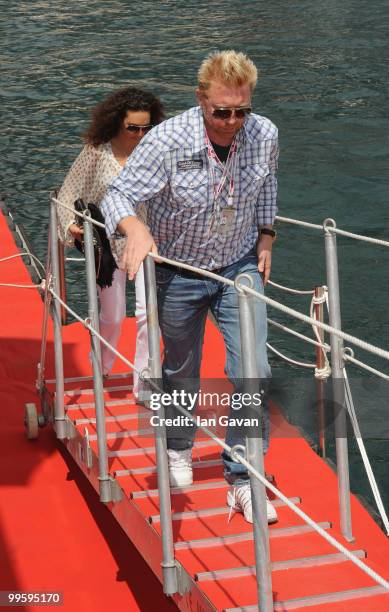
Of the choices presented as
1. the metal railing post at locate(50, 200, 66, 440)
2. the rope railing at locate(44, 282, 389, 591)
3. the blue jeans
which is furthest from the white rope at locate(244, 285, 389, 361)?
the metal railing post at locate(50, 200, 66, 440)

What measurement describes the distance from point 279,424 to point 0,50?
708 inches

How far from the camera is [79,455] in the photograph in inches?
207

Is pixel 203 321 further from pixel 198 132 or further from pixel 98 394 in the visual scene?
pixel 198 132

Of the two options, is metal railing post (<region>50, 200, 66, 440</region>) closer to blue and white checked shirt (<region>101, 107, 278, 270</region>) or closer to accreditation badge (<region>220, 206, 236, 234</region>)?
blue and white checked shirt (<region>101, 107, 278, 270</region>)

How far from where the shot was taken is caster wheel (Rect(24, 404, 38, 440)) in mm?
5793

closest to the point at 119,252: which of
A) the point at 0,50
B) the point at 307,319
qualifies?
the point at 307,319

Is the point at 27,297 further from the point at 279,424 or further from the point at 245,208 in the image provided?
the point at 245,208

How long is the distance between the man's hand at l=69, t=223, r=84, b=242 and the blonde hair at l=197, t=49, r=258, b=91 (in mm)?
1797

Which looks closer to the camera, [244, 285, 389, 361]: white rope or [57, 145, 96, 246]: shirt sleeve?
[244, 285, 389, 361]: white rope

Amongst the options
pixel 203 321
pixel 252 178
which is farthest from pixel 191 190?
pixel 203 321

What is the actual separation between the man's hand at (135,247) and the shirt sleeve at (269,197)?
67 cm

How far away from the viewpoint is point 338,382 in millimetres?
4168

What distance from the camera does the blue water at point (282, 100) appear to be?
11086 mm

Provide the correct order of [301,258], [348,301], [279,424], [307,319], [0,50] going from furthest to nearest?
[0,50] < [301,258] < [348,301] < [279,424] < [307,319]
